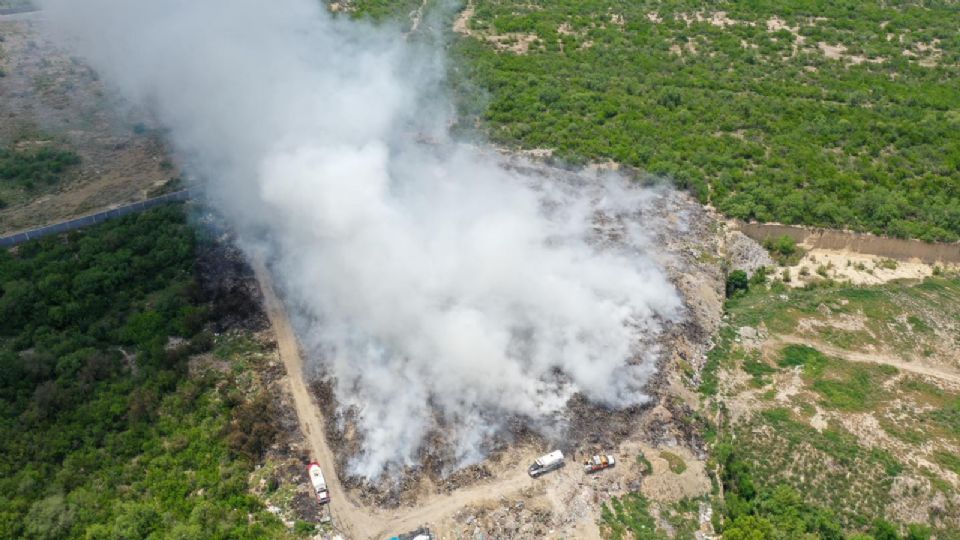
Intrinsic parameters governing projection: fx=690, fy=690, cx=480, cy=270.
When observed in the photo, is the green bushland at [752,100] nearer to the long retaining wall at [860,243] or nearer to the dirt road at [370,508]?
the long retaining wall at [860,243]

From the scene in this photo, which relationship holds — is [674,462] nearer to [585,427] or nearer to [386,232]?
[585,427]

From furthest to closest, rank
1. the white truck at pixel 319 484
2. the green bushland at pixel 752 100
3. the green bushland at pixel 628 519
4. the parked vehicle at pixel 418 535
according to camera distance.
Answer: the green bushland at pixel 752 100 < the white truck at pixel 319 484 < the green bushland at pixel 628 519 < the parked vehicle at pixel 418 535

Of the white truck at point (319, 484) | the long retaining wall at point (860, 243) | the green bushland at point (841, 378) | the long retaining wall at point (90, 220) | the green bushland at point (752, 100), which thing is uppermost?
the green bushland at point (752, 100)

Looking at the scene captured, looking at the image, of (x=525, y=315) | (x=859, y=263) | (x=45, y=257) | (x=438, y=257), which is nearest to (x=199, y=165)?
(x=45, y=257)

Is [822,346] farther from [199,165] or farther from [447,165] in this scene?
[199,165]

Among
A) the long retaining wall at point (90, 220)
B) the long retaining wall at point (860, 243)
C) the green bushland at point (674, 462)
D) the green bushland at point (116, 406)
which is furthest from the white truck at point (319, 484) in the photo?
the long retaining wall at point (860, 243)

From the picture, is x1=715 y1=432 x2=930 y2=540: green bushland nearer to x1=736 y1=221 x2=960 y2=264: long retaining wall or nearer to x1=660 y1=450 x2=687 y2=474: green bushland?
x1=660 y1=450 x2=687 y2=474: green bushland
